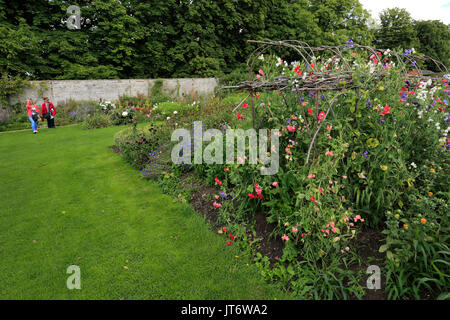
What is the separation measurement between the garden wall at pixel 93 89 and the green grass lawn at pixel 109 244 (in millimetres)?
9266

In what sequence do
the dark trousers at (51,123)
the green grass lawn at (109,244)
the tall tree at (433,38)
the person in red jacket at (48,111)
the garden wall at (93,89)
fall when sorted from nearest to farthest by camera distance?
the green grass lawn at (109,244) < the person in red jacket at (48,111) < the dark trousers at (51,123) < the garden wall at (93,89) < the tall tree at (433,38)

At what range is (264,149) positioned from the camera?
2.96m

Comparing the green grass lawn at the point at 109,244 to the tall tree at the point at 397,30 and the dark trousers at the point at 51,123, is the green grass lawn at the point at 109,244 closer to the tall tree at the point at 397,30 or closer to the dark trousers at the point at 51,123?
the dark trousers at the point at 51,123

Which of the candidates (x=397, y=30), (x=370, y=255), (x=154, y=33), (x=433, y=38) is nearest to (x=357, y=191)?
(x=370, y=255)

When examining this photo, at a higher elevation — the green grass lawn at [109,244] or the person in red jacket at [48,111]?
the person in red jacket at [48,111]

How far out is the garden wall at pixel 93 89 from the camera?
1245 centimetres

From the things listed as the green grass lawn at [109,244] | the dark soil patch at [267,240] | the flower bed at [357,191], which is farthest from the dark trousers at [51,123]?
the dark soil patch at [267,240]

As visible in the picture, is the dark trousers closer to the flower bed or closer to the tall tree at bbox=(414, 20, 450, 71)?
the flower bed

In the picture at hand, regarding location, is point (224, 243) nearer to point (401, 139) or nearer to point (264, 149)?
point (264, 149)

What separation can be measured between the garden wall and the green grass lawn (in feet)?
30.4

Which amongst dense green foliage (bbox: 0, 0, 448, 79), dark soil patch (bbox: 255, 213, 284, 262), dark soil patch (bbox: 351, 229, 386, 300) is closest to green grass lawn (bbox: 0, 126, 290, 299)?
dark soil patch (bbox: 255, 213, 284, 262)

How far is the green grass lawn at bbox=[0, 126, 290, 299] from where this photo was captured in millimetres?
2379
